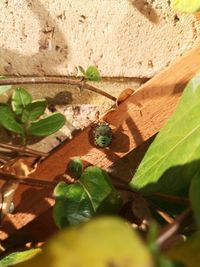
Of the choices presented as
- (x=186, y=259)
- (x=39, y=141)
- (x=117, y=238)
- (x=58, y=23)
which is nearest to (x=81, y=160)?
(x=39, y=141)

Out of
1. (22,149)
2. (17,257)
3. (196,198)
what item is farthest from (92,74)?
(196,198)

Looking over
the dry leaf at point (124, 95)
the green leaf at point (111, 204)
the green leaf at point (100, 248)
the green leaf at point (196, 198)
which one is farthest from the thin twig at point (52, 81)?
the green leaf at point (100, 248)

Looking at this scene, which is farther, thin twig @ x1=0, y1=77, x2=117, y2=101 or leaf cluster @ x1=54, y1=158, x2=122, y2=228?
thin twig @ x1=0, y1=77, x2=117, y2=101

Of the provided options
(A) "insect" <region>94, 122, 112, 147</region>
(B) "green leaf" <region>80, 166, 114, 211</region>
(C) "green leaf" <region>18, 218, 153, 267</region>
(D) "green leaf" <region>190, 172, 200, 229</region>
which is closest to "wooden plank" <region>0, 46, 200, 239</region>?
(A) "insect" <region>94, 122, 112, 147</region>

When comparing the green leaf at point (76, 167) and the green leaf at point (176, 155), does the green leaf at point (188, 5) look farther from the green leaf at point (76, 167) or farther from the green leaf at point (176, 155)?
the green leaf at point (76, 167)

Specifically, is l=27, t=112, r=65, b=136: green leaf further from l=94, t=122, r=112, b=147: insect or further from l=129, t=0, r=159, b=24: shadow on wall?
l=129, t=0, r=159, b=24: shadow on wall

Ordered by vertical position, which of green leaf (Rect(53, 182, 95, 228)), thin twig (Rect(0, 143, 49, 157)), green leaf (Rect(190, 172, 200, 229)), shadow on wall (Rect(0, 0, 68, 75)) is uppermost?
shadow on wall (Rect(0, 0, 68, 75))
